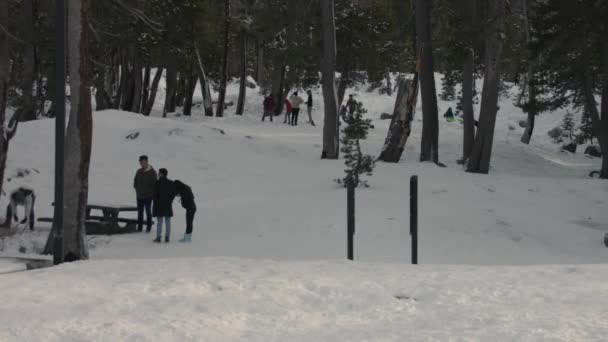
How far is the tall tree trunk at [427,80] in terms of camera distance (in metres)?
22.0

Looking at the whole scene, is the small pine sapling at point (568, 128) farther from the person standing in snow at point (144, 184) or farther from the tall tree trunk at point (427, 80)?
the person standing in snow at point (144, 184)

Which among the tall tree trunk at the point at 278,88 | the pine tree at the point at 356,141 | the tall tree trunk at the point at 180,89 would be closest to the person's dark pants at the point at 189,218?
the pine tree at the point at 356,141

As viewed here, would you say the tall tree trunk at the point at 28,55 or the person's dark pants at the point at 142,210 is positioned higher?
the tall tree trunk at the point at 28,55

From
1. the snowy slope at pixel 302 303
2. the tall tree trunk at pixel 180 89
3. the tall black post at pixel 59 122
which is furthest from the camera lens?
the tall tree trunk at pixel 180 89

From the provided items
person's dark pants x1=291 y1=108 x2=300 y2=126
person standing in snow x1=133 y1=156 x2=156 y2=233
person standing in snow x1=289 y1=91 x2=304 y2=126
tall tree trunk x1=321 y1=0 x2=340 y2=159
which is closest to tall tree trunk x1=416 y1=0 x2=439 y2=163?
tall tree trunk x1=321 y1=0 x2=340 y2=159

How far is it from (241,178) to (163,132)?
4.31m

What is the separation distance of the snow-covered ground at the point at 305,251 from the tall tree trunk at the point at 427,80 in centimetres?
75

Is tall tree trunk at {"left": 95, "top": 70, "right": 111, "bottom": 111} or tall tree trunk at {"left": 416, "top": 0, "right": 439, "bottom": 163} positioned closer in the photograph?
tall tree trunk at {"left": 416, "top": 0, "right": 439, "bottom": 163}

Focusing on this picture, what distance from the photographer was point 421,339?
5441 millimetres

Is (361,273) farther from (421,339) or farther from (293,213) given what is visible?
(293,213)

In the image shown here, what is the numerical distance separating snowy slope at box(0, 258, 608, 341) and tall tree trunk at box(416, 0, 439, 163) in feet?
48.4

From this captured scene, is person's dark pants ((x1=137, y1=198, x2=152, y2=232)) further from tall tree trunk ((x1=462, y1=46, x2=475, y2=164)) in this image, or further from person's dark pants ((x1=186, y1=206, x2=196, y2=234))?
tall tree trunk ((x1=462, y1=46, x2=475, y2=164))

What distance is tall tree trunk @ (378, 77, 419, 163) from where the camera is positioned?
21.8 metres

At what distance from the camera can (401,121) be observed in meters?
21.9
